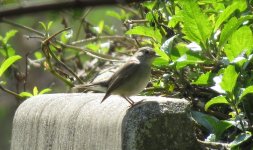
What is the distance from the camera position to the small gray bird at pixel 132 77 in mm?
3471

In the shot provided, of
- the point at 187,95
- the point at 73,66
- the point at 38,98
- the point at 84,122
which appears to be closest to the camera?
the point at 84,122

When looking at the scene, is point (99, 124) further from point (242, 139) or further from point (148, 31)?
point (148, 31)

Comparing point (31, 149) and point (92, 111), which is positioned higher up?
point (92, 111)

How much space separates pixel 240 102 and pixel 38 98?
1345mm

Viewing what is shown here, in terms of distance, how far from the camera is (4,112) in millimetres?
7801

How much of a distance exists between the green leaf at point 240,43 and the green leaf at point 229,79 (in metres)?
0.15

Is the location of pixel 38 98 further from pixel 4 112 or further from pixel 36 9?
pixel 4 112

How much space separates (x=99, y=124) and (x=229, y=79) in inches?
25.1

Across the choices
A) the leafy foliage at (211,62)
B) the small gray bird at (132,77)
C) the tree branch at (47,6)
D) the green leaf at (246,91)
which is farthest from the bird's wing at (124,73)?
the tree branch at (47,6)

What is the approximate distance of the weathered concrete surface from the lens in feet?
7.77

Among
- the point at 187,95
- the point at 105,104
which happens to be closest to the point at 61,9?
the point at 105,104

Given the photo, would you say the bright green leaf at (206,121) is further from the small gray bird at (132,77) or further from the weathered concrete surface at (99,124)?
the small gray bird at (132,77)

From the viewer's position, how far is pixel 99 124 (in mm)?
2646

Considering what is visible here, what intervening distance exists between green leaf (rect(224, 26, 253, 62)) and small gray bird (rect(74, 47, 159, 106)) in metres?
0.79
